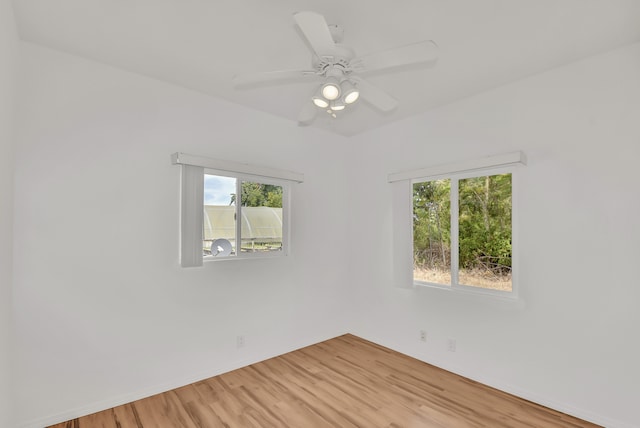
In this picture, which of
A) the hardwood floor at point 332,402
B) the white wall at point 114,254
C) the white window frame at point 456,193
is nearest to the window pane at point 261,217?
the white wall at point 114,254

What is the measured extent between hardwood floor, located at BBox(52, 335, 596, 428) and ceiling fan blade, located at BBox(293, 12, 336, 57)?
241 cm

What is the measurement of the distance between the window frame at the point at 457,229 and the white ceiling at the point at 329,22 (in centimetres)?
78

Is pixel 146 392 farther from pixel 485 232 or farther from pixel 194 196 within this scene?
pixel 485 232

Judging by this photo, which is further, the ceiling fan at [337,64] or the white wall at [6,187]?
the white wall at [6,187]

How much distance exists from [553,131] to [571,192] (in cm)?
50

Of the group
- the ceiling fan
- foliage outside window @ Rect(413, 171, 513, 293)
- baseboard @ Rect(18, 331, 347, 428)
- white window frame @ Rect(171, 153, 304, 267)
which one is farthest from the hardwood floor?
the ceiling fan

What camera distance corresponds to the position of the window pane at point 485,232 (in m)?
2.67

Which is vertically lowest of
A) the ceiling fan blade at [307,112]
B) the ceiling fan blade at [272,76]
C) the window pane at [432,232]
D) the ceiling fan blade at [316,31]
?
the window pane at [432,232]

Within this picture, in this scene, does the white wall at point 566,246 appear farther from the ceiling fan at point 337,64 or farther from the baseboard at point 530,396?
the ceiling fan at point 337,64

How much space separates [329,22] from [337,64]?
0.37 metres

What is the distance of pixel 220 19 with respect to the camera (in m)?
1.83

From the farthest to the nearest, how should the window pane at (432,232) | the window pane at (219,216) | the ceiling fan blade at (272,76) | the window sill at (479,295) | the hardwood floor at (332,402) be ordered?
1. the window pane at (432,232)
2. the window pane at (219,216)
3. the window sill at (479,295)
4. the hardwood floor at (332,402)
5. the ceiling fan blade at (272,76)

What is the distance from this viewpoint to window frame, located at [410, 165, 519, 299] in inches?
102

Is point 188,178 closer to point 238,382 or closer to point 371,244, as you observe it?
point 238,382
